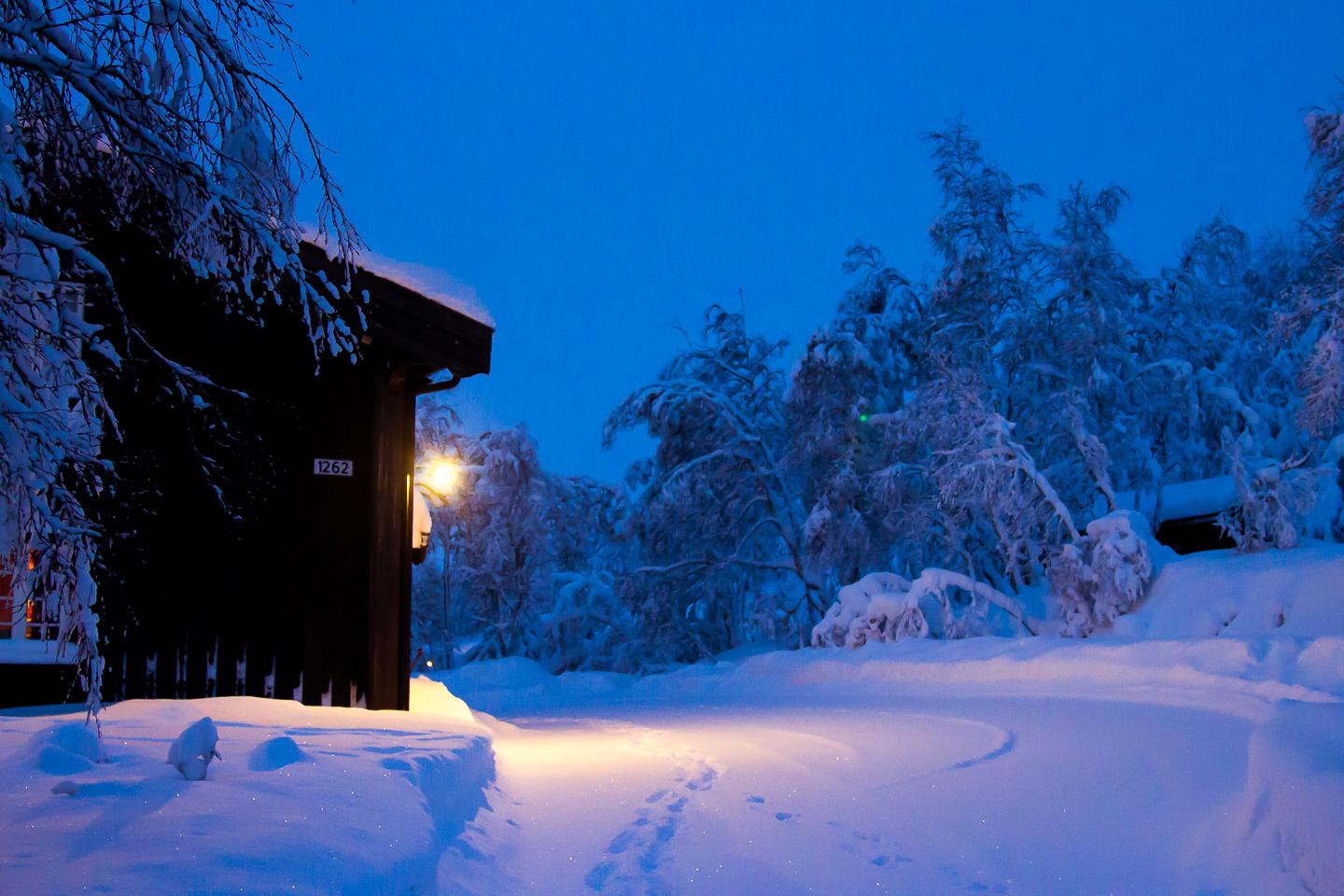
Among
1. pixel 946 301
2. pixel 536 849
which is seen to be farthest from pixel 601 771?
pixel 946 301

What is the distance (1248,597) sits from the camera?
1423 centimetres

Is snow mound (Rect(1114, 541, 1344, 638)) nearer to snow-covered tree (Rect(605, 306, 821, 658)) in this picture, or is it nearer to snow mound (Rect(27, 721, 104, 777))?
snow-covered tree (Rect(605, 306, 821, 658))

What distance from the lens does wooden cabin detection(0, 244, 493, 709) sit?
25.7ft

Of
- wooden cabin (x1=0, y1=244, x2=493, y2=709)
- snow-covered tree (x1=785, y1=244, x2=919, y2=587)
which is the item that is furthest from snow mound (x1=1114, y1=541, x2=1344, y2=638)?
wooden cabin (x1=0, y1=244, x2=493, y2=709)

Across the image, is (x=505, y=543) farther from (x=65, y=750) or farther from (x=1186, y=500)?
(x=65, y=750)

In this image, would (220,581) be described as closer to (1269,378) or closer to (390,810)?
(390,810)

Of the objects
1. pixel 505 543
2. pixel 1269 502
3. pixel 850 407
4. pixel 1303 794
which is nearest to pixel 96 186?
pixel 1303 794

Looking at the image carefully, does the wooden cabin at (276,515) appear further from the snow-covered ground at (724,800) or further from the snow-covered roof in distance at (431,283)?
the snow-covered ground at (724,800)

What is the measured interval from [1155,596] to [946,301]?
923 centimetres

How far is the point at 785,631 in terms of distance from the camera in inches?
1008

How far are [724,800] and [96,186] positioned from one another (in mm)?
4766

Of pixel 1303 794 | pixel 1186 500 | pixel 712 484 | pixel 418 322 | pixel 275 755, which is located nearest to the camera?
pixel 1303 794

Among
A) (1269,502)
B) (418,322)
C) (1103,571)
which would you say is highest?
(418,322)

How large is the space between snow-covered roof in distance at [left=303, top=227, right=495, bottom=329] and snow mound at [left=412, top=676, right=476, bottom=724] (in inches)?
134
